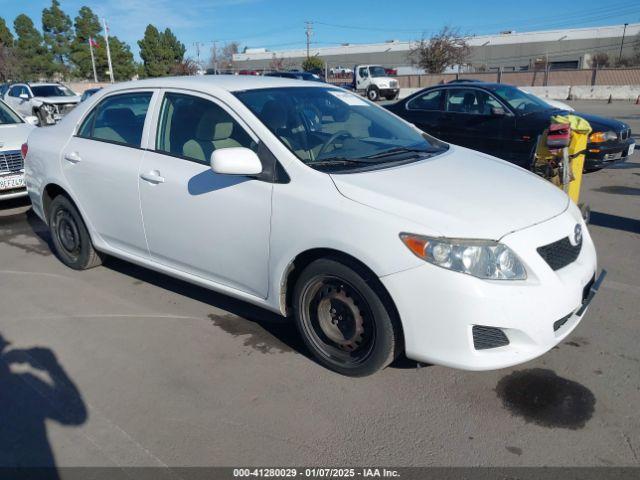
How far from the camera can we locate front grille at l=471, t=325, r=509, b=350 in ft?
8.64

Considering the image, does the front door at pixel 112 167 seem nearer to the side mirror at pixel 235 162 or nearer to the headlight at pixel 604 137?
the side mirror at pixel 235 162

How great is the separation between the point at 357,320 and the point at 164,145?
1965mm

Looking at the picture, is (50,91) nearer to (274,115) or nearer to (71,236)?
(71,236)

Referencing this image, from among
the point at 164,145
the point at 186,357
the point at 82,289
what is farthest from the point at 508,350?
the point at 82,289

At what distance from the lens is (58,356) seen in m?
3.49

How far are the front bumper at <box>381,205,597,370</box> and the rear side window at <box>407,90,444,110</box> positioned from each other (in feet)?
22.0

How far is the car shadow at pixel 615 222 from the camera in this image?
588 centimetres

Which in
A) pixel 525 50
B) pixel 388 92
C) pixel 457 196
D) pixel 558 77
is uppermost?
pixel 525 50

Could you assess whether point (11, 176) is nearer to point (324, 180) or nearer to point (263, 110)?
point (263, 110)

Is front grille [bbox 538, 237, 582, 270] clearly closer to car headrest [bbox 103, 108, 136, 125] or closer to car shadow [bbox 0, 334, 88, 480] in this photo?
car shadow [bbox 0, 334, 88, 480]

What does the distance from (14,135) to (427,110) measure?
6.48 m

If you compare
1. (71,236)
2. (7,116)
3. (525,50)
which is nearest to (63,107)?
(7,116)

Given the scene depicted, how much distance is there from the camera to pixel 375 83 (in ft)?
109

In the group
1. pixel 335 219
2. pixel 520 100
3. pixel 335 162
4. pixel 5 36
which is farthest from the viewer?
pixel 5 36
